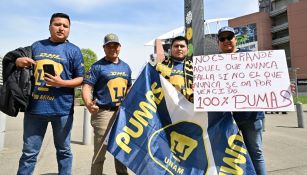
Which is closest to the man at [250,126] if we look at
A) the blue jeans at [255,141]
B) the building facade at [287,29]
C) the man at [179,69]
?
the blue jeans at [255,141]

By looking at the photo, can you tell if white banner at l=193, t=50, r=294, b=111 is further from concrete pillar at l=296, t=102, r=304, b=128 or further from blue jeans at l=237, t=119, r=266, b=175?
concrete pillar at l=296, t=102, r=304, b=128

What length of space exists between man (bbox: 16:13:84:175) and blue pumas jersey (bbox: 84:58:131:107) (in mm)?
298

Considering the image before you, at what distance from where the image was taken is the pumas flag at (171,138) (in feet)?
10.1

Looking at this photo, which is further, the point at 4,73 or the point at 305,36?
the point at 305,36

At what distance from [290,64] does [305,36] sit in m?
5.75

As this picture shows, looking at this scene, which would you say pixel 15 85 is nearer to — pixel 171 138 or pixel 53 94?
pixel 53 94

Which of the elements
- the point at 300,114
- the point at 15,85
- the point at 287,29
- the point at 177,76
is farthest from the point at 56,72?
the point at 287,29

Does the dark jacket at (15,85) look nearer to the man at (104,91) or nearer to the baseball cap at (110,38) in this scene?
the man at (104,91)

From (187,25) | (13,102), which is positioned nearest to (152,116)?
(13,102)

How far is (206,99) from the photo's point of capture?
3164 millimetres

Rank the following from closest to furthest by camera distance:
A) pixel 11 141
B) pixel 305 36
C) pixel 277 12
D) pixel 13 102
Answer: pixel 13 102 → pixel 11 141 → pixel 305 36 → pixel 277 12

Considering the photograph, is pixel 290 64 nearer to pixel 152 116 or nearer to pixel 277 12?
pixel 277 12

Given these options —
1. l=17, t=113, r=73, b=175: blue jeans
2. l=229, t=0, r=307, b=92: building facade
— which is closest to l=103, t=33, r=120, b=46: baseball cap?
l=17, t=113, r=73, b=175: blue jeans

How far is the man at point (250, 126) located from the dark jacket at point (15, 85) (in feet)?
7.02
